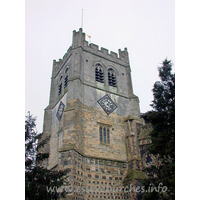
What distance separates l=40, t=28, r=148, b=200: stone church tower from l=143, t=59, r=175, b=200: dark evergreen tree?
5491 millimetres

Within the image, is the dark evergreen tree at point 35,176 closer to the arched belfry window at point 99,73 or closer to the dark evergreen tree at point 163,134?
the dark evergreen tree at point 163,134

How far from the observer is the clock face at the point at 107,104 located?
21.3 m

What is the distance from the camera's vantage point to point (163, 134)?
1180cm

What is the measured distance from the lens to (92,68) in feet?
77.3

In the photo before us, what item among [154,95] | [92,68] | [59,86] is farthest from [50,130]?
[154,95]

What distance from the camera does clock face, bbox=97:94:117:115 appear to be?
69.9 ft

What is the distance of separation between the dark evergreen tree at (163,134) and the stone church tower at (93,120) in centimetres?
549

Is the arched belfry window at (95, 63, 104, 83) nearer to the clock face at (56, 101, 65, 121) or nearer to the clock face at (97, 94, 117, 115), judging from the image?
the clock face at (97, 94, 117, 115)

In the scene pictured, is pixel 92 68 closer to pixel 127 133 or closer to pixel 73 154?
pixel 127 133

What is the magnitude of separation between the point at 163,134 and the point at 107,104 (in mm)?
10344

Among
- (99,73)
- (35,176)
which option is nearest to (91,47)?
(99,73)

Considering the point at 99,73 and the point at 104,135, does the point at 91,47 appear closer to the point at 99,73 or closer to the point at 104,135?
the point at 99,73

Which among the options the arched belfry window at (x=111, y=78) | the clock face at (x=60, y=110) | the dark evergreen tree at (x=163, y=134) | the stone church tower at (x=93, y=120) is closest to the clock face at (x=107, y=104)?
the stone church tower at (x=93, y=120)

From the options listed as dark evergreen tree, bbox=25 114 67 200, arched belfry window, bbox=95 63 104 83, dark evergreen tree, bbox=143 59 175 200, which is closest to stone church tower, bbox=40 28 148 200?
arched belfry window, bbox=95 63 104 83
